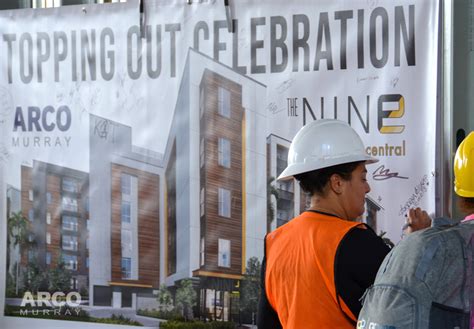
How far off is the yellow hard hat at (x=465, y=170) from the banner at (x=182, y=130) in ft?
5.11

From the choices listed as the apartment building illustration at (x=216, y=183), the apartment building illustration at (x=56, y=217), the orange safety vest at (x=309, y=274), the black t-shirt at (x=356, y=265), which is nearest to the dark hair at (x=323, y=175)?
the orange safety vest at (x=309, y=274)

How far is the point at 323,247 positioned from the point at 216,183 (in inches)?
57.2

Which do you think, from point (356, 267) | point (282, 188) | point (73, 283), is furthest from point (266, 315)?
point (73, 283)

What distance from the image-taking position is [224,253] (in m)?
3.46

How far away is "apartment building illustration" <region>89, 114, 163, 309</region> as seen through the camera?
356 cm

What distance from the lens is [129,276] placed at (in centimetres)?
358

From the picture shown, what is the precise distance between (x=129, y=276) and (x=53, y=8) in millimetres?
1364

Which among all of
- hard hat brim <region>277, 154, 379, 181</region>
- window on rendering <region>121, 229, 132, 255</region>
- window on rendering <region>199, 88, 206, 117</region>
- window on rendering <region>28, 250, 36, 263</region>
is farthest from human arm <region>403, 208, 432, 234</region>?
window on rendering <region>28, 250, 36, 263</region>

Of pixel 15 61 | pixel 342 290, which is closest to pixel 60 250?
pixel 15 61

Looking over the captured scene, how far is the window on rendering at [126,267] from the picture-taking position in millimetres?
3586

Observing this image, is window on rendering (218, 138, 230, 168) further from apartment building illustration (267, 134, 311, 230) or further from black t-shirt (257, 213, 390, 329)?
black t-shirt (257, 213, 390, 329)

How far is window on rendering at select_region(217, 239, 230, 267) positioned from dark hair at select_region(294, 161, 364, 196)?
3.99 ft

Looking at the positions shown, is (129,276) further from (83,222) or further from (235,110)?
(235,110)
